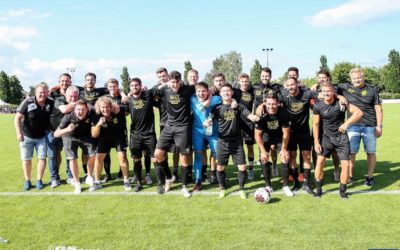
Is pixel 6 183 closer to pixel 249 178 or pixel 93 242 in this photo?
pixel 93 242

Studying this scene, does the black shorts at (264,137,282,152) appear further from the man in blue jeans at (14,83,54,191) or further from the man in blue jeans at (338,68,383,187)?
the man in blue jeans at (14,83,54,191)

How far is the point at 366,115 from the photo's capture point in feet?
21.9

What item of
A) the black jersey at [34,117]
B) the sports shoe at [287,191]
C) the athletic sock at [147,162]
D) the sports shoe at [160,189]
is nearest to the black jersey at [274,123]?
the sports shoe at [287,191]

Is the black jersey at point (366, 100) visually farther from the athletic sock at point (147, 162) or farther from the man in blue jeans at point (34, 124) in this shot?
the man in blue jeans at point (34, 124)

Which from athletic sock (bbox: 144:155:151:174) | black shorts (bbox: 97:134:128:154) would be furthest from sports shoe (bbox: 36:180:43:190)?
athletic sock (bbox: 144:155:151:174)

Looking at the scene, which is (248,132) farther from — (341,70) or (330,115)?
(341,70)

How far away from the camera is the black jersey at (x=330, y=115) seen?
6.04 meters

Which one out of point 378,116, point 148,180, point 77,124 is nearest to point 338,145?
point 378,116

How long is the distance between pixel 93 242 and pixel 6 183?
14.4 ft

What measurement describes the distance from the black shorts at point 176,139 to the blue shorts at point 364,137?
123 inches

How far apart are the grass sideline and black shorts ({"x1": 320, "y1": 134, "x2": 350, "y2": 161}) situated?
0.72 m

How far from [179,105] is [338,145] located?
2890 millimetres

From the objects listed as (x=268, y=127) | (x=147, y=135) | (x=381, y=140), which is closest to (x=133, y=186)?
(x=147, y=135)

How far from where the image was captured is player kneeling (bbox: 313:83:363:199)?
236 inches
